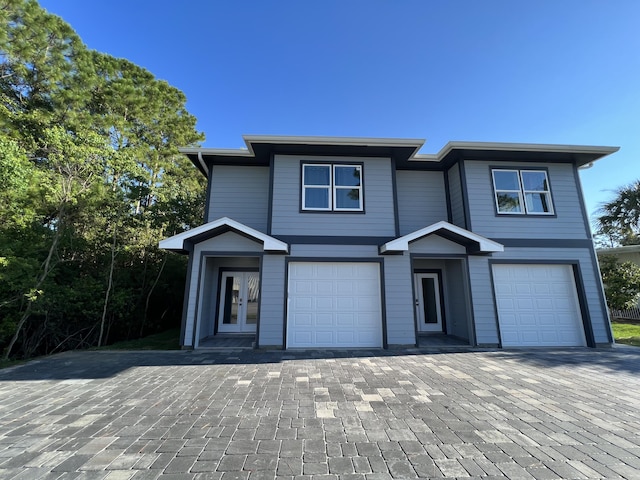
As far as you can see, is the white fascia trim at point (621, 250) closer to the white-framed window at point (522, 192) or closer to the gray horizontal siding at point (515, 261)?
the gray horizontal siding at point (515, 261)

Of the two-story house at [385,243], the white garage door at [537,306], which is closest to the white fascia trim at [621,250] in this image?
the two-story house at [385,243]

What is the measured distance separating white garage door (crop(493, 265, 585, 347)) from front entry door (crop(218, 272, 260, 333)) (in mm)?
7678

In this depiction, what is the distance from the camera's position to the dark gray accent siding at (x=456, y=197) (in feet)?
26.8

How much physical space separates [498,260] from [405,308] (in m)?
3.17

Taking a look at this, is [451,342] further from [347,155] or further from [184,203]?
[184,203]

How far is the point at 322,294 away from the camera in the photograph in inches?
289

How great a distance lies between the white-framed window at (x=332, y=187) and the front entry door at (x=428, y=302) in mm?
3854

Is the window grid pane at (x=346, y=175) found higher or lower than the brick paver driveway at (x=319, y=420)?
higher

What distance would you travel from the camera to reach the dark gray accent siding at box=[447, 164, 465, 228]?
8164 millimetres

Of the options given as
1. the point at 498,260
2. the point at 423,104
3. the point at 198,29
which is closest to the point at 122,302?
the point at 198,29

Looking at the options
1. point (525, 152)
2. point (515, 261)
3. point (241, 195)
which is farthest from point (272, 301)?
point (525, 152)

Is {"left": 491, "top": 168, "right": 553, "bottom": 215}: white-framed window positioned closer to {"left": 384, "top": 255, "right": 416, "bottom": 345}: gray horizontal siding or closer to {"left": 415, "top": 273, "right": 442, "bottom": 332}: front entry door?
{"left": 415, "top": 273, "right": 442, "bottom": 332}: front entry door

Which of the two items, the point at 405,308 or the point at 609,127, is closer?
the point at 405,308

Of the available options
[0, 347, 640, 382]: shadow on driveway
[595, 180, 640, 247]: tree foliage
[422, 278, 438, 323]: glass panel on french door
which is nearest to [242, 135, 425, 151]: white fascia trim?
[422, 278, 438, 323]: glass panel on french door
